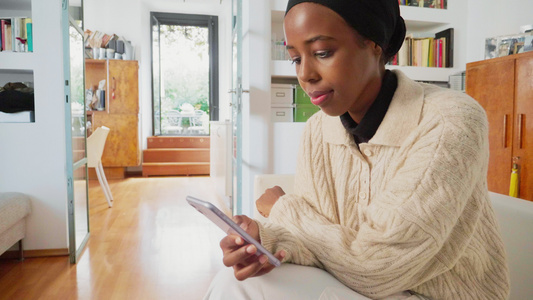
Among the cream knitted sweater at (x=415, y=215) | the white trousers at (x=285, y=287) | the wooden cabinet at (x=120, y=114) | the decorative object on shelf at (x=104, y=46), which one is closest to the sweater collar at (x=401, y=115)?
the cream knitted sweater at (x=415, y=215)

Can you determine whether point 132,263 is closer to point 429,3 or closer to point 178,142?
point 429,3

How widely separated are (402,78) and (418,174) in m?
0.27

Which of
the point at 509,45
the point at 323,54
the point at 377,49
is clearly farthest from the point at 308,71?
the point at 509,45

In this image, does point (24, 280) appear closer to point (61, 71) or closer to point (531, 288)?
point (61, 71)

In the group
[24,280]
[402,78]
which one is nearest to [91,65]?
[24,280]

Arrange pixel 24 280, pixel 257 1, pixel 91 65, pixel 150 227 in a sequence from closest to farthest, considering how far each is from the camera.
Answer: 1. pixel 24 280
2. pixel 257 1
3. pixel 150 227
4. pixel 91 65

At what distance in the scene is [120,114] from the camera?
620 centimetres

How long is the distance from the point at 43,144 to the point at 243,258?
7.98 ft

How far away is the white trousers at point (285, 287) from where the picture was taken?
0.71 m

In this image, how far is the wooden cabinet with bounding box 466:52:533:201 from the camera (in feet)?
7.84

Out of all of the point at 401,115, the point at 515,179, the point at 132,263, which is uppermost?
the point at 401,115

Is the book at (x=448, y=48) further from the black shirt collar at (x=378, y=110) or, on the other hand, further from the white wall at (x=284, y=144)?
the black shirt collar at (x=378, y=110)

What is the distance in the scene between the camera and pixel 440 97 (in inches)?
31.5

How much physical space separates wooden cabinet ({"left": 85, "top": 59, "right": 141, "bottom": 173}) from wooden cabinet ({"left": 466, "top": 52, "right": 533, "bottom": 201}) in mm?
5001
